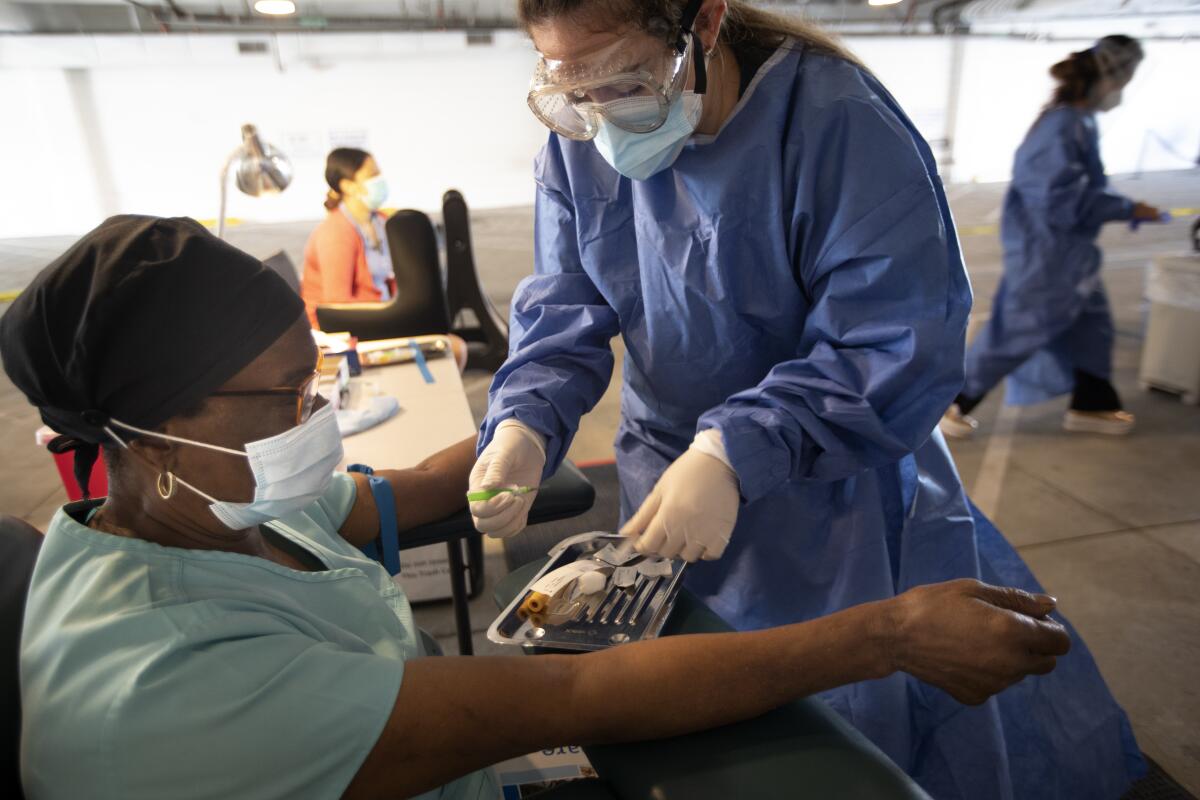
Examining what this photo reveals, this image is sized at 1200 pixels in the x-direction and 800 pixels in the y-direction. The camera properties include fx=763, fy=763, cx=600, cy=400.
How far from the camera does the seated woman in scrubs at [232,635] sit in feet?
2.11

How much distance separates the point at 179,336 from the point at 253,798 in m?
0.43

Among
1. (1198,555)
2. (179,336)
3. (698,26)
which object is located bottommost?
(1198,555)

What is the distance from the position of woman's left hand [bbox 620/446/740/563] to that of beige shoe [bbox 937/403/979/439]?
2.84 metres

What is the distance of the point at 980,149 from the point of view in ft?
36.9

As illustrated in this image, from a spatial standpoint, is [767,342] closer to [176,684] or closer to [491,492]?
[491,492]

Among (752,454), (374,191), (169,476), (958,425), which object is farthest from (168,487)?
(958,425)

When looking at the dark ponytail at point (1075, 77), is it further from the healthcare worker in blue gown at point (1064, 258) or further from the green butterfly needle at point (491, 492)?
the green butterfly needle at point (491, 492)

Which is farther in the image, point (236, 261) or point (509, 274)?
point (509, 274)

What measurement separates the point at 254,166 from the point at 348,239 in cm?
112

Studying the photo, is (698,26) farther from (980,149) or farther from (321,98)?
(980,149)

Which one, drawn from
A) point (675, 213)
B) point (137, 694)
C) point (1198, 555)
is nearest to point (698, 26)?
point (675, 213)

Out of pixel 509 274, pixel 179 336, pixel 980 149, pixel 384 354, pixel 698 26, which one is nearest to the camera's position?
pixel 179 336

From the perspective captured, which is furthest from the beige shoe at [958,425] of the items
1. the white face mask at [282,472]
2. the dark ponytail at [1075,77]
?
the white face mask at [282,472]

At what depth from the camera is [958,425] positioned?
3412 millimetres
